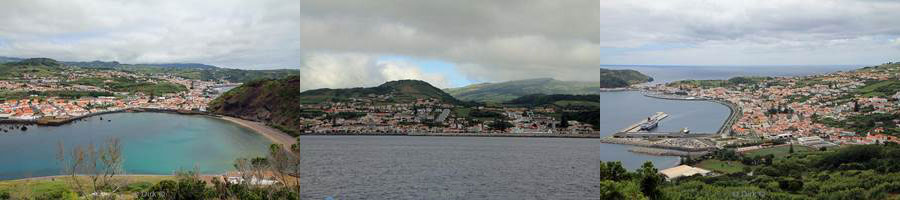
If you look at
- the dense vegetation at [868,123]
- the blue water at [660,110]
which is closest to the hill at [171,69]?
the blue water at [660,110]

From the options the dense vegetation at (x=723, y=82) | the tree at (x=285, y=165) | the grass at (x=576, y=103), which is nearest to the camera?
the tree at (x=285, y=165)

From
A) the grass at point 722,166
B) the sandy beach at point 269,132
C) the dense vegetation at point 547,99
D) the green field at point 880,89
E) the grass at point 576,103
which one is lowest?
the grass at point 722,166

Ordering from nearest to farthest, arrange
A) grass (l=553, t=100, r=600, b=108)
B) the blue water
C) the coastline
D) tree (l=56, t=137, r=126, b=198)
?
tree (l=56, t=137, r=126, b=198) < the coastline < grass (l=553, t=100, r=600, b=108) < the blue water

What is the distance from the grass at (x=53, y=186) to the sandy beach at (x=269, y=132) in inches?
83.9

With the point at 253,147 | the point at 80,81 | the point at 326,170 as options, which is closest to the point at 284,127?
the point at 253,147

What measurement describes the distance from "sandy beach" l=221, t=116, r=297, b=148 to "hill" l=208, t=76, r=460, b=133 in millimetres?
113

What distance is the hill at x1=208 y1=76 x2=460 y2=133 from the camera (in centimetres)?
1246

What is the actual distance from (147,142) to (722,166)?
15543mm

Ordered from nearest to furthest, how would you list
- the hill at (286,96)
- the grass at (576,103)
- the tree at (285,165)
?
the tree at (285,165) < the hill at (286,96) < the grass at (576,103)

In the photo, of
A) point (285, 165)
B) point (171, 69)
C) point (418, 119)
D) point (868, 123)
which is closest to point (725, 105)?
point (868, 123)

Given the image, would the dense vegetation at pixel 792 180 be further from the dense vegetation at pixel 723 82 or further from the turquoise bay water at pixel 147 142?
the turquoise bay water at pixel 147 142

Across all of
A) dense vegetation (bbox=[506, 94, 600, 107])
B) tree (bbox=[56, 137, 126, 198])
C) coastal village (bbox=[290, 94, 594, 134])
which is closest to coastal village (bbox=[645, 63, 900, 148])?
dense vegetation (bbox=[506, 94, 600, 107])

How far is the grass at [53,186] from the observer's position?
1003cm

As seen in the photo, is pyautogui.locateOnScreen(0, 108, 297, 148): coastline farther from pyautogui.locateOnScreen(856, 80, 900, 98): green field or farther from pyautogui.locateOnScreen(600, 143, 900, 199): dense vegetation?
pyautogui.locateOnScreen(856, 80, 900, 98): green field
